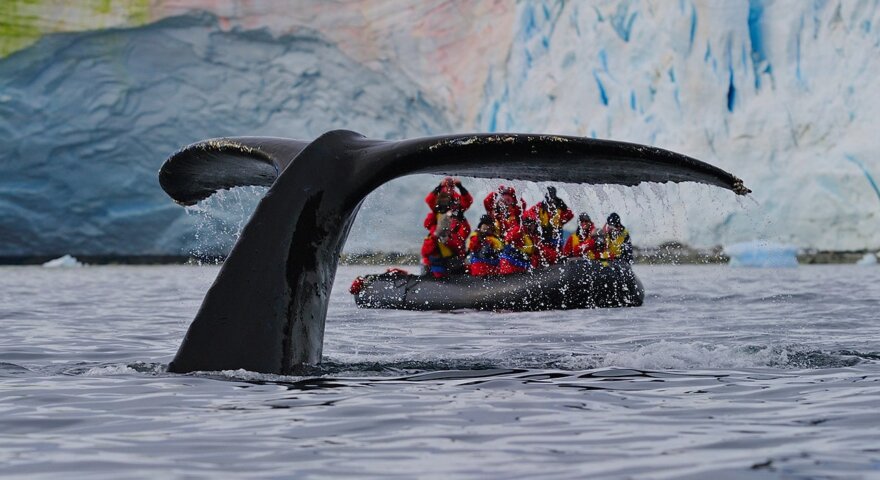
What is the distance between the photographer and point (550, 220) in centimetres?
1433

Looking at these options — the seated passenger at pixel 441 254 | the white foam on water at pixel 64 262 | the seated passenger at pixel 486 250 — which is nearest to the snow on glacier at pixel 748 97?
the seated passenger at pixel 486 250

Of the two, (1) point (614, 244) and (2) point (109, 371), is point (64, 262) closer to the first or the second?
(1) point (614, 244)

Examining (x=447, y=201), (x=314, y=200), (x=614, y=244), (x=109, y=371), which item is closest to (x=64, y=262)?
(x=447, y=201)

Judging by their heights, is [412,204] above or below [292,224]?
above

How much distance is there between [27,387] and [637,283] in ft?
30.1

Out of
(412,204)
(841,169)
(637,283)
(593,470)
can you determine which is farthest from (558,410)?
(412,204)

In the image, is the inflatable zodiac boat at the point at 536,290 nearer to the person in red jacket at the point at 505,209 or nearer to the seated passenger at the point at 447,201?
the seated passenger at the point at 447,201

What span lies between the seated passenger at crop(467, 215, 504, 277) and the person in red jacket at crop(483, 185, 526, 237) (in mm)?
109

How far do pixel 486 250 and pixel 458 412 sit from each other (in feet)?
33.0

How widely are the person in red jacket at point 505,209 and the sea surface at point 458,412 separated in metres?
6.20

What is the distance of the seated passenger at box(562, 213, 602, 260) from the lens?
14109 mm

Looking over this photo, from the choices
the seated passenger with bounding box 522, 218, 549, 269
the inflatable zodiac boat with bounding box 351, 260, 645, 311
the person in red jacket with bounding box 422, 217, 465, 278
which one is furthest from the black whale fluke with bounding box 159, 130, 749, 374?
the seated passenger with bounding box 522, 218, 549, 269

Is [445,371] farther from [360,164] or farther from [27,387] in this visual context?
[27,387]

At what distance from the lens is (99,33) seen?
31672 mm
